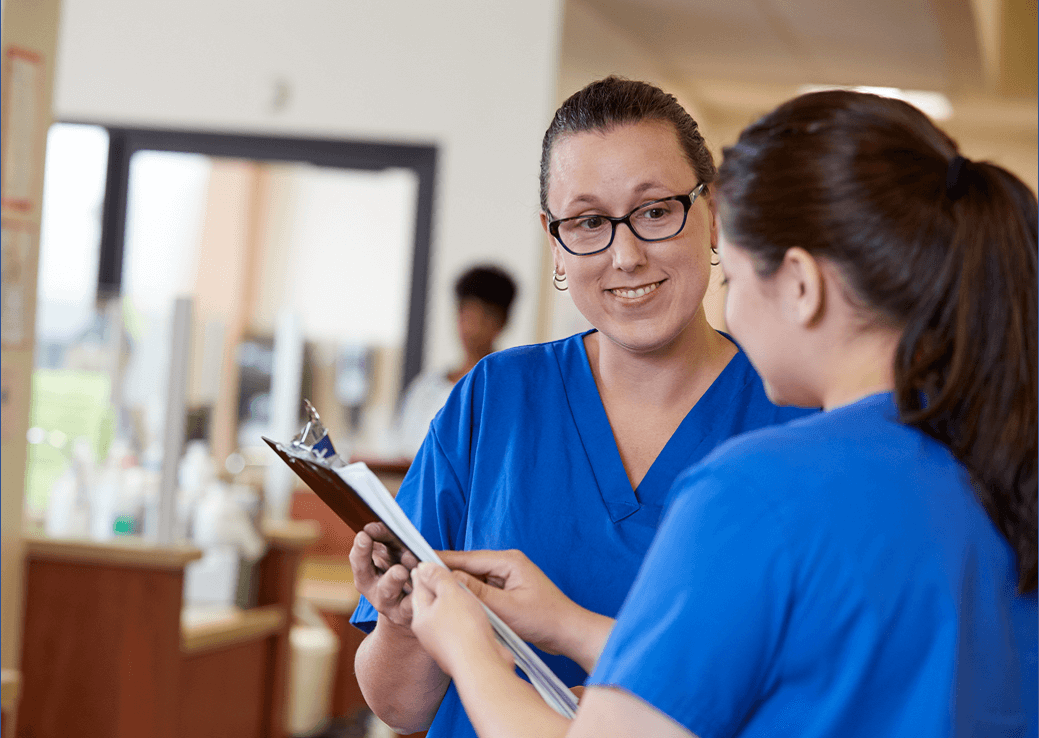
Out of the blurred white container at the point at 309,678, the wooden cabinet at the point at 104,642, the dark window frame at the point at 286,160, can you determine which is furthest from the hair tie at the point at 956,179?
the dark window frame at the point at 286,160

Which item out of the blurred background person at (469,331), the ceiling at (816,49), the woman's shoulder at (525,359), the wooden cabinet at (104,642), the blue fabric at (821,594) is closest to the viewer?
the blue fabric at (821,594)

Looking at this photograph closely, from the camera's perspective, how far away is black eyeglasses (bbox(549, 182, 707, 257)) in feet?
3.89

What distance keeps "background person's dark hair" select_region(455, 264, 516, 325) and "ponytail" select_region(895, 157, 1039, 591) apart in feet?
11.8

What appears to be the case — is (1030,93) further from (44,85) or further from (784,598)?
(784,598)

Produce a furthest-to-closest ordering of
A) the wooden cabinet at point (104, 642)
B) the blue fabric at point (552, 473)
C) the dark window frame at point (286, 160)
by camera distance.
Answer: the dark window frame at point (286, 160) → the wooden cabinet at point (104, 642) → the blue fabric at point (552, 473)

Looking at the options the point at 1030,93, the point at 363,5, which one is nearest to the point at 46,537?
the point at 363,5

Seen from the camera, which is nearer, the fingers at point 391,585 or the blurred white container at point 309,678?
the fingers at point 391,585

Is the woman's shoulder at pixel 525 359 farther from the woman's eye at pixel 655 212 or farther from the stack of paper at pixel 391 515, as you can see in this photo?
the stack of paper at pixel 391 515

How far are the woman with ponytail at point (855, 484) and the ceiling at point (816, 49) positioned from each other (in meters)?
4.03

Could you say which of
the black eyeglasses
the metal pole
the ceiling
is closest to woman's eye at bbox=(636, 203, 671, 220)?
the black eyeglasses

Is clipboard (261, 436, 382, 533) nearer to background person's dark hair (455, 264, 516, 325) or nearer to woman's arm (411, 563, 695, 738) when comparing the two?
woman's arm (411, 563, 695, 738)

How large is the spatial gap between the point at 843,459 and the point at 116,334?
3.21 metres

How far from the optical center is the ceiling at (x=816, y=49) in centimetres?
529

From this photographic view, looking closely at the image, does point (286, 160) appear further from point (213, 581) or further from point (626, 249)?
point (626, 249)
